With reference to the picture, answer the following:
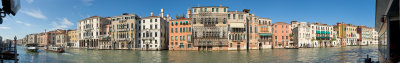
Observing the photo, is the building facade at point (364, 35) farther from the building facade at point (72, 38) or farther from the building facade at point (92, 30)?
the building facade at point (72, 38)

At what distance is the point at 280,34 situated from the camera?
200ft

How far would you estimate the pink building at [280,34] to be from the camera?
5972cm

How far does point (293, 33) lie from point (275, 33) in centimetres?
1303

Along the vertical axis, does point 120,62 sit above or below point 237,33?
below

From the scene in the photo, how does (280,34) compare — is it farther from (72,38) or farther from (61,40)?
(61,40)

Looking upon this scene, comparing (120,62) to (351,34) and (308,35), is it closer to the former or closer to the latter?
(308,35)

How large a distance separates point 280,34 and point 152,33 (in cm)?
3517

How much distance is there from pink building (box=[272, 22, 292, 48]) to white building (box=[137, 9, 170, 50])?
3027 centimetres

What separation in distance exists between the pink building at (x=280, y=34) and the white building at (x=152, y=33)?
3027cm

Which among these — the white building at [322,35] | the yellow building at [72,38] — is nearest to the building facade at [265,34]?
the white building at [322,35]

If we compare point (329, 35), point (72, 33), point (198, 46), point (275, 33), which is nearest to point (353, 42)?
point (329, 35)

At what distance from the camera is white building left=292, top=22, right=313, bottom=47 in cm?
6700

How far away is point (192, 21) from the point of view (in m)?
49.9

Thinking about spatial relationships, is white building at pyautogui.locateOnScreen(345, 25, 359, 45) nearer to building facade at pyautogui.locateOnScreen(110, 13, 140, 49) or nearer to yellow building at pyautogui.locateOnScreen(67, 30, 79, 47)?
building facade at pyautogui.locateOnScreen(110, 13, 140, 49)
